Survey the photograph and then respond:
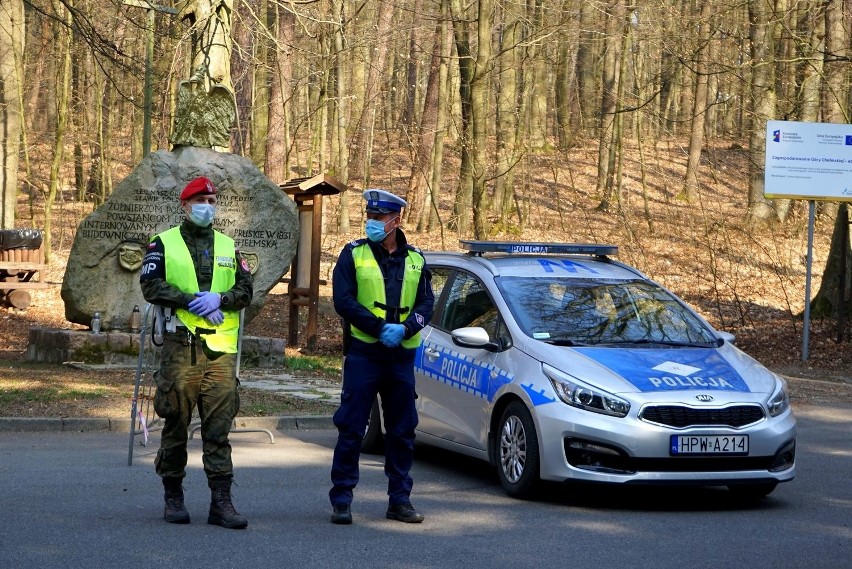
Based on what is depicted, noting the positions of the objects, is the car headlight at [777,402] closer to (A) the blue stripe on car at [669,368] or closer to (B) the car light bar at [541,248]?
(A) the blue stripe on car at [669,368]

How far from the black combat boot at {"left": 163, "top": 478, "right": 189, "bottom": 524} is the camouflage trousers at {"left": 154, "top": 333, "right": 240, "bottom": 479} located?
6 centimetres

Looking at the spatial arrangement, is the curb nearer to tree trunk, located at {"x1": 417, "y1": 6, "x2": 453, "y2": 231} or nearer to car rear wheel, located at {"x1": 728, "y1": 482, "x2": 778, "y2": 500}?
car rear wheel, located at {"x1": 728, "y1": 482, "x2": 778, "y2": 500}

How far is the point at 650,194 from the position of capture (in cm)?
4025

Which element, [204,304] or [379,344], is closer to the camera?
[204,304]

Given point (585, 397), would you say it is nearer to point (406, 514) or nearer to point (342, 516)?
point (406, 514)

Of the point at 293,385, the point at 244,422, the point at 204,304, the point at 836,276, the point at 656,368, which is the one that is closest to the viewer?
the point at 204,304

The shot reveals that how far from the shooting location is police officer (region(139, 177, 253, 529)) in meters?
6.96

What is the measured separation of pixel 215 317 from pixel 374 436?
3.61m

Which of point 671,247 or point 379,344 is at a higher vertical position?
point 671,247

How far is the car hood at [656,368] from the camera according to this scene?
7926mm

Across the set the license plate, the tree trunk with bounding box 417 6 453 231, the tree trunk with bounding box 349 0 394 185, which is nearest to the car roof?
the license plate

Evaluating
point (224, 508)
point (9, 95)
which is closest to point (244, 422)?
point (224, 508)

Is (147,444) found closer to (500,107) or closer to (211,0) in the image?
(211,0)

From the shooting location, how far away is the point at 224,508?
7.05 m
